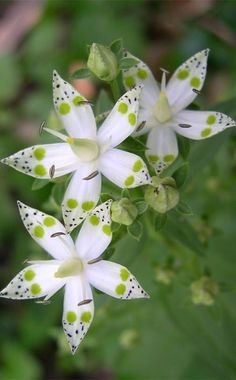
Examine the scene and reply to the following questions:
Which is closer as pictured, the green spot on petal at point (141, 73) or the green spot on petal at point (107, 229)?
the green spot on petal at point (107, 229)

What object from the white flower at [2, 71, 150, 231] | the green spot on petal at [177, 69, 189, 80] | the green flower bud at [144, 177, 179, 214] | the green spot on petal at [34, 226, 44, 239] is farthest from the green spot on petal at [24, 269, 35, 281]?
the green spot on petal at [177, 69, 189, 80]

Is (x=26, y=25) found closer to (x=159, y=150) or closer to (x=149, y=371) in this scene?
(x=149, y=371)

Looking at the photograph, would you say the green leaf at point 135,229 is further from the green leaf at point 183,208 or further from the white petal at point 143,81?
the white petal at point 143,81

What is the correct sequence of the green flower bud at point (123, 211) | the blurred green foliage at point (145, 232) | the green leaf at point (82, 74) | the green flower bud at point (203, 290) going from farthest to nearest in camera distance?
the blurred green foliage at point (145, 232) < the green flower bud at point (203, 290) < the green leaf at point (82, 74) < the green flower bud at point (123, 211)

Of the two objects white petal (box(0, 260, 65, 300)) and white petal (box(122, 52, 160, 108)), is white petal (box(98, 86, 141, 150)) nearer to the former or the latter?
white petal (box(122, 52, 160, 108))

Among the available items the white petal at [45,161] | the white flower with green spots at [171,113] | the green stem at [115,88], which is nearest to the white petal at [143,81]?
the white flower with green spots at [171,113]

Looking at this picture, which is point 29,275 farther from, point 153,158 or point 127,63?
point 127,63

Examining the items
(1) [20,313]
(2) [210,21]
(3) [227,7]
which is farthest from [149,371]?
(2) [210,21]
